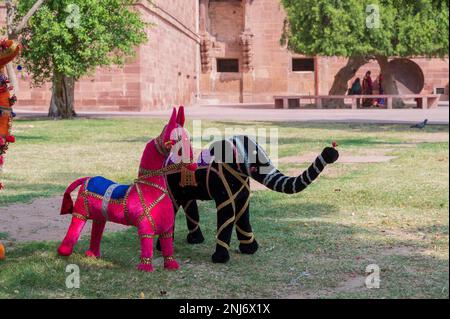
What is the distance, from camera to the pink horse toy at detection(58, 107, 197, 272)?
17.4 feet

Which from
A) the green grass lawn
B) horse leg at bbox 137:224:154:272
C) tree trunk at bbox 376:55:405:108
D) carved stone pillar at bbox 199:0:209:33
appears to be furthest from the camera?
carved stone pillar at bbox 199:0:209:33

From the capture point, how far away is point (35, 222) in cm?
729

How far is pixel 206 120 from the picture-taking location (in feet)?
75.9

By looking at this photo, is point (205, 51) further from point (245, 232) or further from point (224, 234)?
point (224, 234)

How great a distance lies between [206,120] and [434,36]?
13.6 m

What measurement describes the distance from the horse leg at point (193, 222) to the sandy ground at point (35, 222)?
965 mm

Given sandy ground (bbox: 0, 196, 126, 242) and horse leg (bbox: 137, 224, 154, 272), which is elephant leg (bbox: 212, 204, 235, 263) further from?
sandy ground (bbox: 0, 196, 126, 242)

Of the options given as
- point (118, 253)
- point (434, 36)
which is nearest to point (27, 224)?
point (118, 253)

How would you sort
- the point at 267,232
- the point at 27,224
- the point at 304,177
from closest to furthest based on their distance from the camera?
1. the point at 304,177
2. the point at 267,232
3. the point at 27,224

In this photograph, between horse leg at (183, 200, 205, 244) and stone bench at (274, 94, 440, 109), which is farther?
stone bench at (274, 94, 440, 109)

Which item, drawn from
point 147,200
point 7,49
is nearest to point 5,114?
point 7,49

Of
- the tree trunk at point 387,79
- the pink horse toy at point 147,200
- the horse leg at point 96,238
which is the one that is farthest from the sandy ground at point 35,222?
the tree trunk at point 387,79

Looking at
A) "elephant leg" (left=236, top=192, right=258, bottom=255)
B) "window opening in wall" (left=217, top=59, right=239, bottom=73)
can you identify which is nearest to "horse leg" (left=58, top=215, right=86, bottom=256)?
"elephant leg" (left=236, top=192, right=258, bottom=255)

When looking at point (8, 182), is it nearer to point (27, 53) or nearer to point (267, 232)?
point (267, 232)
